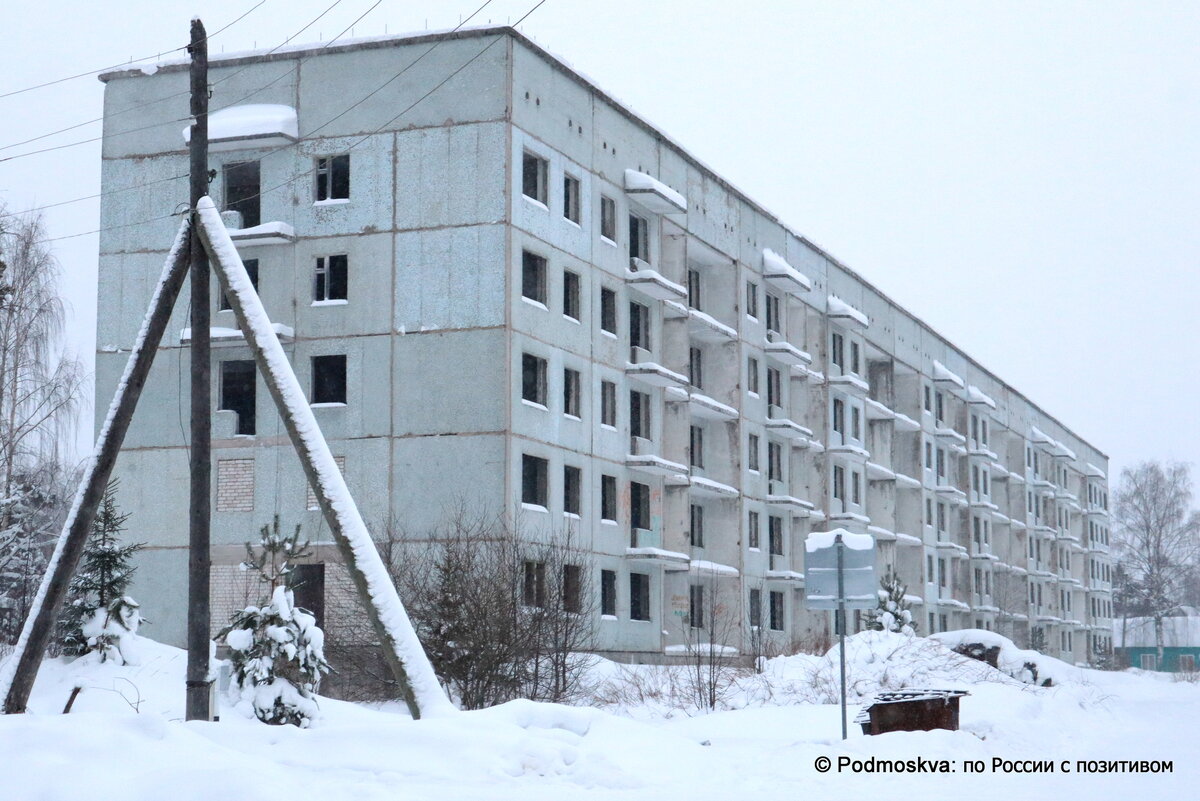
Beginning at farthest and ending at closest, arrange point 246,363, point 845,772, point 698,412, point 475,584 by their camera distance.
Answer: point 698,412 < point 246,363 < point 475,584 < point 845,772

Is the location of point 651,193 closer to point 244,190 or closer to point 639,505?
point 639,505

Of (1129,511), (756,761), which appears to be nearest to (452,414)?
(756,761)

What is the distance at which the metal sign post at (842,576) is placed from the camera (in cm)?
1927

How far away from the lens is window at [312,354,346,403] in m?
38.7

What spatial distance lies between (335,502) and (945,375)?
200 feet

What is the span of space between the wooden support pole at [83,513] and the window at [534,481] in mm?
18513

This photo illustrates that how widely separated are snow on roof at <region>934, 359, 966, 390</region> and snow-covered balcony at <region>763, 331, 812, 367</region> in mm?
20412

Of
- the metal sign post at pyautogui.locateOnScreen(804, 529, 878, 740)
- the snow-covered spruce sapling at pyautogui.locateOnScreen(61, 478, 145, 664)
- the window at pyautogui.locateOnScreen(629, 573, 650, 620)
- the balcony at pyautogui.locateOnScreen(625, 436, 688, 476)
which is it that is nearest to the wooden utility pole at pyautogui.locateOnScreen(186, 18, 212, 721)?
the snow-covered spruce sapling at pyautogui.locateOnScreen(61, 478, 145, 664)

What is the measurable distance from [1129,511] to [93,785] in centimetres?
11799

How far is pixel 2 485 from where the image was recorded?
45.7 m

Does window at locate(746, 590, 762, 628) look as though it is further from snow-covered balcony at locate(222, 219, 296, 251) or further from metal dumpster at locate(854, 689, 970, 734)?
metal dumpster at locate(854, 689, 970, 734)

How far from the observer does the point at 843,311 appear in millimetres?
60219

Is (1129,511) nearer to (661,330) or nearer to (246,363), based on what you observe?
(661,330)

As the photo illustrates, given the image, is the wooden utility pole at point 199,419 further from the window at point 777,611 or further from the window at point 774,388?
the window at point 774,388
